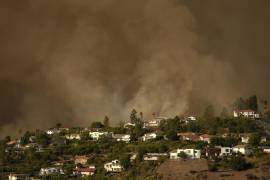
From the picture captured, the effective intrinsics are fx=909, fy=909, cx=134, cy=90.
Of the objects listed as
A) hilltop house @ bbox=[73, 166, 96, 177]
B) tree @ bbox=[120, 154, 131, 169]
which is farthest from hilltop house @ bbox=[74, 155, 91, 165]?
tree @ bbox=[120, 154, 131, 169]

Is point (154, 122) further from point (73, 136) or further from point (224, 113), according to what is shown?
point (73, 136)

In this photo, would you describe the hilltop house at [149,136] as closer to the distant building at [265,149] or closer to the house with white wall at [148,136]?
the house with white wall at [148,136]

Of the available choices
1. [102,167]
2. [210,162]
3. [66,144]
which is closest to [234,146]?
[210,162]

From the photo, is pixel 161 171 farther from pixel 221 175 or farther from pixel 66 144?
pixel 66 144

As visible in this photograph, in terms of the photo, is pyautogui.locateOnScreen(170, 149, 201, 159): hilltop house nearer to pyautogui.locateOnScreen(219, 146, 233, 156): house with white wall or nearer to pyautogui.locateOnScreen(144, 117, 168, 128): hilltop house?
pyautogui.locateOnScreen(219, 146, 233, 156): house with white wall

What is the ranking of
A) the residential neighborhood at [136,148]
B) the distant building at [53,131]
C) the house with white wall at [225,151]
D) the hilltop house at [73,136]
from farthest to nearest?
the distant building at [53,131] < the hilltop house at [73,136] < the house with white wall at [225,151] < the residential neighborhood at [136,148]

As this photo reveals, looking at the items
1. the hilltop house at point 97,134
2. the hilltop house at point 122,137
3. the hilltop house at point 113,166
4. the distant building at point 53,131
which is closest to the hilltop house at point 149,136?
the hilltop house at point 122,137
